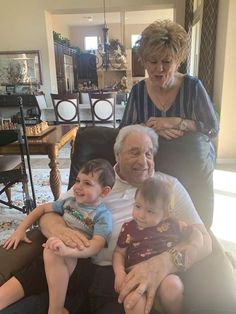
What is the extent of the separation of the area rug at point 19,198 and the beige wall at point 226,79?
2.21 metres

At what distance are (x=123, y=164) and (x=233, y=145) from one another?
10.3 ft

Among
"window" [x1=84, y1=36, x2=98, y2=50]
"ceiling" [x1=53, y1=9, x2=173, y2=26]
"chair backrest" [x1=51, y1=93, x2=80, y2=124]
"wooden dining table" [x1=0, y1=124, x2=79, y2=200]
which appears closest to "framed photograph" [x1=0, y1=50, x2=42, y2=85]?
"chair backrest" [x1=51, y1=93, x2=80, y2=124]

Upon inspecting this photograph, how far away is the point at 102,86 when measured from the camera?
1023 cm

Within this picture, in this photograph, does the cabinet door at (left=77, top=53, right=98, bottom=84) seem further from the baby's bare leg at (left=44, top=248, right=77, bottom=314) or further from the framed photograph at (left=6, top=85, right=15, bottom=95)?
the baby's bare leg at (left=44, top=248, right=77, bottom=314)

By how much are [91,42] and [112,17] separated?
1774mm

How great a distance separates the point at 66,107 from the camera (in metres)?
4.64

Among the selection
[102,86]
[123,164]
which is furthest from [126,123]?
[102,86]

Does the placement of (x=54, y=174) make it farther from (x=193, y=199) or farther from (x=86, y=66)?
(x=86, y=66)

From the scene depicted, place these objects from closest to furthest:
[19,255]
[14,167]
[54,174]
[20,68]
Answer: [19,255] → [54,174] → [14,167] → [20,68]

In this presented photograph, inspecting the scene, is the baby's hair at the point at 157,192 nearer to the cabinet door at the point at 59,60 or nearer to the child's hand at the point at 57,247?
the child's hand at the point at 57,247

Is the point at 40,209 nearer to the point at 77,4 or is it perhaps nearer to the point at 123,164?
the point at 123,164

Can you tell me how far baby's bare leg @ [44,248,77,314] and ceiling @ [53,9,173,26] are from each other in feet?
25.6

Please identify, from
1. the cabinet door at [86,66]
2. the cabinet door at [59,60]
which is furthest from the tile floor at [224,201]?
the cabinet door at [86,66]

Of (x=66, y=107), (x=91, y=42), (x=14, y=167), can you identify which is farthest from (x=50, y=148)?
(x=91, y=42)
